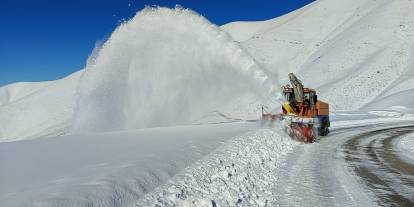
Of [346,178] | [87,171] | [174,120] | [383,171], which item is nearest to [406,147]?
[383,171]

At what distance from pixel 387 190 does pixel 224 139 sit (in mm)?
8193

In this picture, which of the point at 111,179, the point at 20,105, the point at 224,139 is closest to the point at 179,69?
the point at 224,139

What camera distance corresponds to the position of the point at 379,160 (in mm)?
12930

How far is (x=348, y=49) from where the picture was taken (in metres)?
84.2

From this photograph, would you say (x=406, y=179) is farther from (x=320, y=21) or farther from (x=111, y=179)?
(x=320, y=21)

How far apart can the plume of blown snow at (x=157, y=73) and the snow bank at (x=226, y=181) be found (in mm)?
11861

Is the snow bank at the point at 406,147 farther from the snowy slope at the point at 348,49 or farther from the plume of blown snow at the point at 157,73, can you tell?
the snowy slope at the point at 348,49

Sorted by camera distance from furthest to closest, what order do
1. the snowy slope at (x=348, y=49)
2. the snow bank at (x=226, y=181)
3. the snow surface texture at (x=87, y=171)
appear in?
the snowy slope at (x=348, y=49), the snow bank at (x=226, y=181), the snow surface texture at (x=87, y=171)

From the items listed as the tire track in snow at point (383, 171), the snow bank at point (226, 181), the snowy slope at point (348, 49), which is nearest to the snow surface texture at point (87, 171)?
the snow bank at point (226, 181)

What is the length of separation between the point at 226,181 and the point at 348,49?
267 feet

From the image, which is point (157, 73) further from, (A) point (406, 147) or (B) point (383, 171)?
(B) point (383, 171)

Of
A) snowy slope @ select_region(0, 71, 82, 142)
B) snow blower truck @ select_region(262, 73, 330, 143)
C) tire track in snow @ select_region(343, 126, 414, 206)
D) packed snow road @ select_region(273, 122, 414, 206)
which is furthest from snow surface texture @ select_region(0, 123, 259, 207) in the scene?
snowy slope @ select_region(0, 71, 82, 142)

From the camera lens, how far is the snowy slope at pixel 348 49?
214 feet

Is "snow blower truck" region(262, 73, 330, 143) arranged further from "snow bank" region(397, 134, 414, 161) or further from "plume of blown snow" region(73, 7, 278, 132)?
"snow bank" region(397, 134, 414, 161)
